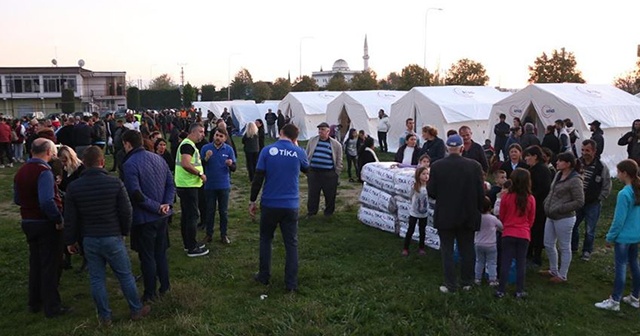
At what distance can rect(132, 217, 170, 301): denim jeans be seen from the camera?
5309 mm

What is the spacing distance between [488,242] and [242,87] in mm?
65296

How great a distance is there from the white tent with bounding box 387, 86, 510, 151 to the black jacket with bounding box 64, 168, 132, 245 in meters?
15.5

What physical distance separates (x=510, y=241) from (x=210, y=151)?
13.6ft

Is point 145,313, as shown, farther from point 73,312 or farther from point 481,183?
point 481,183

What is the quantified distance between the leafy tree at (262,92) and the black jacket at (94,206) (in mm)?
58190

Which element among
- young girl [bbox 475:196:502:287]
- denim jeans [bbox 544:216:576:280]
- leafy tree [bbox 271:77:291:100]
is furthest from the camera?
leafy tree [bbox 271:77:291:100]

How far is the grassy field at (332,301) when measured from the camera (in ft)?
16.0

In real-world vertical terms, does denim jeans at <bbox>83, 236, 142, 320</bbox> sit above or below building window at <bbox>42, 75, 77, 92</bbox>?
below

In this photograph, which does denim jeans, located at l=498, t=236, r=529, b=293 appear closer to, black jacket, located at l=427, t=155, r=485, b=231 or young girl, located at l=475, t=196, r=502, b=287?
young girl, located at l=475, t=196, r=502, b=287

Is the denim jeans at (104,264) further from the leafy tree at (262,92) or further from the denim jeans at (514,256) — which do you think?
the leafy tree at (262,92)

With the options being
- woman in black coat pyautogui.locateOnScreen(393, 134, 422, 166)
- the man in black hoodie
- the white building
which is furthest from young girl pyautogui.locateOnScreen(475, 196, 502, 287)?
the white building

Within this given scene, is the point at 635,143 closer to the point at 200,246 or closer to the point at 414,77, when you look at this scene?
the point at 200,246

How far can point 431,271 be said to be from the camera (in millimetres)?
6629

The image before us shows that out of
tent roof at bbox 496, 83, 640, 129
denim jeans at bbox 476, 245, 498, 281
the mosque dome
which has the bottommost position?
denim jeans at bbox 476, 245, 498, 281
